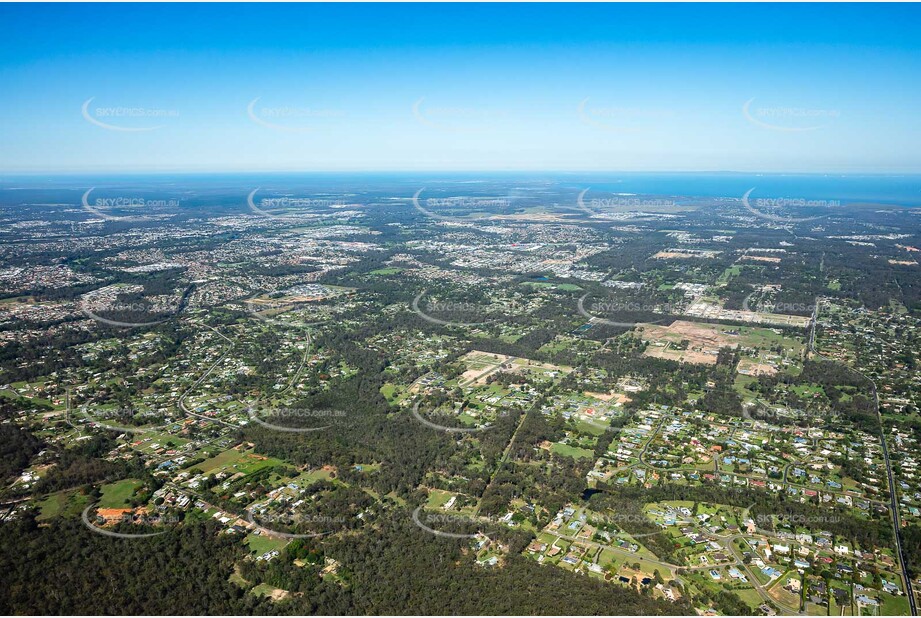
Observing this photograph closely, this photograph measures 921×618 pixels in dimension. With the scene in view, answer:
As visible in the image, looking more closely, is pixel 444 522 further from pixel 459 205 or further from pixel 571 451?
pixel 459 205

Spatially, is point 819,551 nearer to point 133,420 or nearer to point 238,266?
point 133,420

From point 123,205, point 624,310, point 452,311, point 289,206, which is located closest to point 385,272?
point 452,311

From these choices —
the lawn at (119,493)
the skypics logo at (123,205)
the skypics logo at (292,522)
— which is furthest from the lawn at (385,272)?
the skypics logo at (123,205)

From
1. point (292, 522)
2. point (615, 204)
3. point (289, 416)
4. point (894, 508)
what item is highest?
point (615, 204)

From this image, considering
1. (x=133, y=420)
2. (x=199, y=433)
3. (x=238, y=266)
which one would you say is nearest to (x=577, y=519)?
(x=199, y=433)

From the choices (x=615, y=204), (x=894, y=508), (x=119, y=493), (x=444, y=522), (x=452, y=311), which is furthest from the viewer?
(x=615, y=204)

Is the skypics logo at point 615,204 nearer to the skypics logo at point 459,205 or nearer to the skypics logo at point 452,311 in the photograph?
the skypics logo at point 459,205
